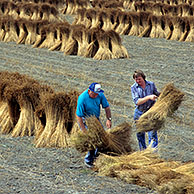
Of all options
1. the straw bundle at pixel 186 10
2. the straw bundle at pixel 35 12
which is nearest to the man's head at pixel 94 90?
the straw bundle at pixel 35 12

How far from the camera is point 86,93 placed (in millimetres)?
7215

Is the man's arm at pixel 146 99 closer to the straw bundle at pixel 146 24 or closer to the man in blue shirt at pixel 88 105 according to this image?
the man in blue shirt at pixel 88 105

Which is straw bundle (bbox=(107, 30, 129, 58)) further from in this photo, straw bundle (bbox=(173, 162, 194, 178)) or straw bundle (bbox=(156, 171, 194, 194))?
straw bundle (bbox=(156, 171, 194, 194))

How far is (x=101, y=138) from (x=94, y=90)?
71 centimetres

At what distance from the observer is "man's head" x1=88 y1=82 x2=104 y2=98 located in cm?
698

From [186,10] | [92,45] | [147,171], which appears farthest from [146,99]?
[186,10]

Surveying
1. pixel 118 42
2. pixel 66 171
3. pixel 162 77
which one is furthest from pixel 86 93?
pixel 118 42

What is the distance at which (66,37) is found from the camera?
62.1 ft

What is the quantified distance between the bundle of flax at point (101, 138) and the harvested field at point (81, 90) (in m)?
0.34

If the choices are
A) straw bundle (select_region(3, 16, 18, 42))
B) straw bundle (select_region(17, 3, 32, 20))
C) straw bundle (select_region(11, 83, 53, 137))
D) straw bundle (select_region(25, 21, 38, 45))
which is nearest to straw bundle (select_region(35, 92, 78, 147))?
straw bundle (select_region(11, 83, 53, 137))

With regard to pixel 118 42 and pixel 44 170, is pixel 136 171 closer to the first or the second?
pixel 44 170

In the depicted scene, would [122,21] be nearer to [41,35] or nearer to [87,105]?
[41,35]

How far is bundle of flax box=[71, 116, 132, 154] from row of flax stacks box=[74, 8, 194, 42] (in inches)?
541

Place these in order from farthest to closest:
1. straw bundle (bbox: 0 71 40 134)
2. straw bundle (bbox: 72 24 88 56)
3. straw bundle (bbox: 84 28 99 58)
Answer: straw bundle (bbox: 72 24 88 56)
straw bundle (bbox: 84 28 99 58)
straw bundle (bbox: 0 71 40 134)
